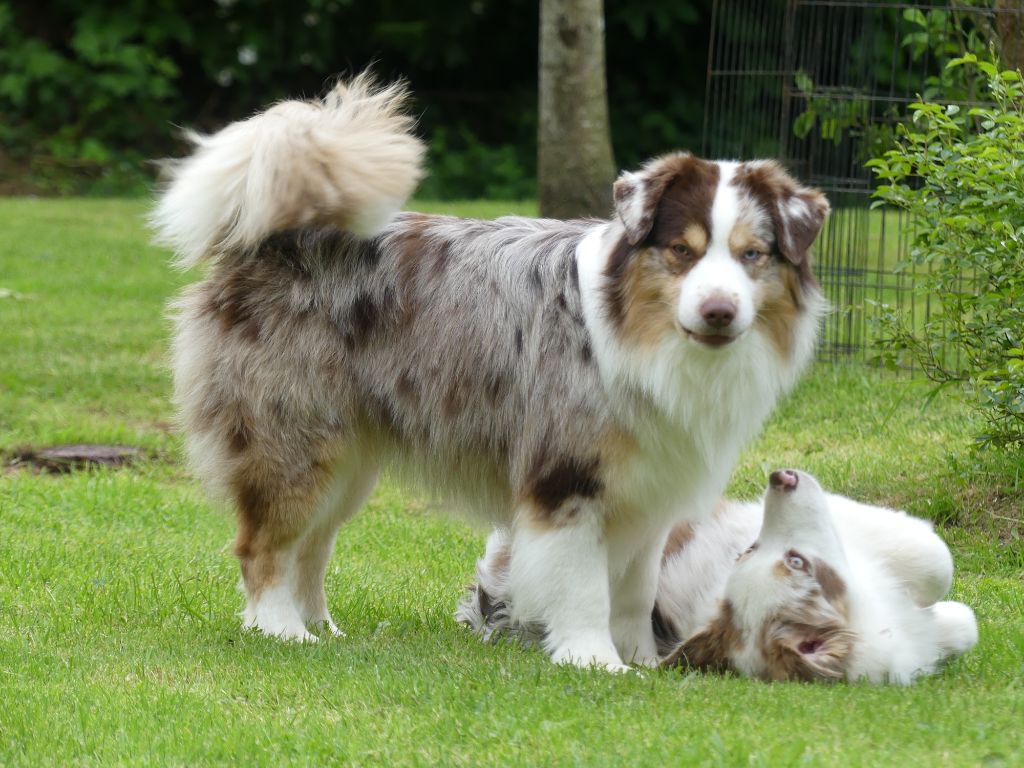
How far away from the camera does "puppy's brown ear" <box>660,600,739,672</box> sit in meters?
4.57

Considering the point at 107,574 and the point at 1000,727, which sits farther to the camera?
the point at 107,574

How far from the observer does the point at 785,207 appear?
465 centimetres

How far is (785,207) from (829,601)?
4.18 ft

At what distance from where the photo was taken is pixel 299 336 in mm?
5168

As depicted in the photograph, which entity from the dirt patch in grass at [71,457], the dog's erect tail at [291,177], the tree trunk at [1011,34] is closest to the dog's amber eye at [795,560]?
the dog's erect tail at [291,177]

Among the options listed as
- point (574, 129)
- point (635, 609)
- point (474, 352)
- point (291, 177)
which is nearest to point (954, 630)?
point (635, 609)

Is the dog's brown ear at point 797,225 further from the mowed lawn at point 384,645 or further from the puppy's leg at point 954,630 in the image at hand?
the mowed lawn at point 384,645

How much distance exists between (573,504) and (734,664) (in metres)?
0.75

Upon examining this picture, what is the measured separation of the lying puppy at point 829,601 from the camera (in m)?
4.45

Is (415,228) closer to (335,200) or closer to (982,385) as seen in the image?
(335,200)

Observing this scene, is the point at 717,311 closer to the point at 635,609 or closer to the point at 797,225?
the point at 797,225

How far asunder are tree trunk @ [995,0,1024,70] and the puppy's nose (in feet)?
13.0

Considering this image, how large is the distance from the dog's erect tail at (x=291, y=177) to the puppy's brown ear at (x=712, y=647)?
1872 mm

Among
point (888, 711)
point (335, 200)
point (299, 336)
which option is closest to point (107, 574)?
point (299, 336)
